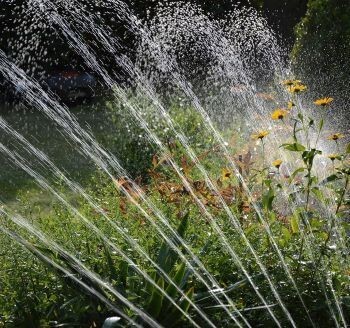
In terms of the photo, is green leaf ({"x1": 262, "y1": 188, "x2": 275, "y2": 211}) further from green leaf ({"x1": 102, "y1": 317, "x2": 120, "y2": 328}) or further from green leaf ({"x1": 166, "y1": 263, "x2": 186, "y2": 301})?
green leaf ({"x1": 102, "y1": 317, "x2": 120, "y2": 328})

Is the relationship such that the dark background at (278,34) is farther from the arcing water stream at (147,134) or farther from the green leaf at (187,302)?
the green leaf at (187,302)

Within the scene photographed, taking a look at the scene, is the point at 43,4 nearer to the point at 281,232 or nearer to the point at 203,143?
the point at 203,143

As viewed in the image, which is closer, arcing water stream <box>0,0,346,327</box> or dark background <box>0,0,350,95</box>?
arcing water stream <box>0,0,346,327</box>

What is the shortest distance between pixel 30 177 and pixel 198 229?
3902mm

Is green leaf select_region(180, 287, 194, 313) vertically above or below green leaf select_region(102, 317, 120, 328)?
above

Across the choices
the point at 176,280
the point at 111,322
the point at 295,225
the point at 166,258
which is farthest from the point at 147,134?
the point at 111,322

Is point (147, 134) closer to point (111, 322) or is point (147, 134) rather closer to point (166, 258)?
point (166, 258)

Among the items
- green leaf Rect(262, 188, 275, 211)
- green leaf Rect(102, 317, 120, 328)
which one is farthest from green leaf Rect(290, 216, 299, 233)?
green leaf Rect(102, 317, 120, 328)

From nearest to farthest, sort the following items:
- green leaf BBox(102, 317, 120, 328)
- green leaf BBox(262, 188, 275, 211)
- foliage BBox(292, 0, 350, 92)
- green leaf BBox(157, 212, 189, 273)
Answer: green leaf BBox(102, 317, 120, 328) < green leaf BBox(157, 212, 189, 273) < green leaf BBox(262, 188, 275, 211) < foliage BBox(292, 0, 350, 92)

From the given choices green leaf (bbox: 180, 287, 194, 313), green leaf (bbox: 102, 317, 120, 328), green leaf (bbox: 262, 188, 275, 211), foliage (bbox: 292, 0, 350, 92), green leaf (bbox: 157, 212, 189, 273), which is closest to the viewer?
green leaf (bbox: 102, 317, 120, 328)

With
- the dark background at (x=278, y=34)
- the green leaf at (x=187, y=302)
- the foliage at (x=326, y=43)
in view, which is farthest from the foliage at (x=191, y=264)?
the dark background at (x=278, y=34)

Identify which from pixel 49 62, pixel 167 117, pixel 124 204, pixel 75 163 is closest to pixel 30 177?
pixel 75 163

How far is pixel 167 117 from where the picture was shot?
668 cm

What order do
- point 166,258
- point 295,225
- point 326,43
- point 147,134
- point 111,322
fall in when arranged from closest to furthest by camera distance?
point 111,322 → point 166,258 → point 295,225 → point 147,134 → point 326,43
